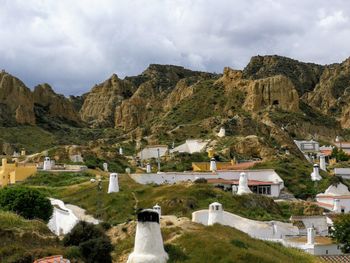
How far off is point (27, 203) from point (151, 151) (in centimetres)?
4803

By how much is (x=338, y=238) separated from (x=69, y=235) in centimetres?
1921

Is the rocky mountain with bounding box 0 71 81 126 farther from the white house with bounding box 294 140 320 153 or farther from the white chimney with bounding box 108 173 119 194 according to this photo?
the white chimney with bounding box 108 173 119 194

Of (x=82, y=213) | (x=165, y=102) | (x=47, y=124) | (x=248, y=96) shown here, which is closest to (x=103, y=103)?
(x=165, y=102)

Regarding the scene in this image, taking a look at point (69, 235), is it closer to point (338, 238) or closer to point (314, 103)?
point (338, 238)

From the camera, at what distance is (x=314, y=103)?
183625mm

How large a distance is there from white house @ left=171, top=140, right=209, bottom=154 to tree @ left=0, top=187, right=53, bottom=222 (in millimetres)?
42405

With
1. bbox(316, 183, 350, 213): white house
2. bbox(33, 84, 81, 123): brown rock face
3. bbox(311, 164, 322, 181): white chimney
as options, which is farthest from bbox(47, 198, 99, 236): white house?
Result: bbox(33, 84, 81, 123): brown rock face

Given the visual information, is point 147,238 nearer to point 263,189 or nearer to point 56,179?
point 263,189

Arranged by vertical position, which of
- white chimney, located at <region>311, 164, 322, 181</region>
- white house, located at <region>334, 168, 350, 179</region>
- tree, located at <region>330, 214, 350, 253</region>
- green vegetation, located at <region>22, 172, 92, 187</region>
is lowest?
tree, located at <region>330, 214, 350, 253</region>

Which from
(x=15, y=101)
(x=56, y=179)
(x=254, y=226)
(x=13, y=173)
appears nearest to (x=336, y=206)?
(x=254, y=226)

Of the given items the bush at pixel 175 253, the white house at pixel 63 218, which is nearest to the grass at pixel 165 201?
the white house at pixel 63 218

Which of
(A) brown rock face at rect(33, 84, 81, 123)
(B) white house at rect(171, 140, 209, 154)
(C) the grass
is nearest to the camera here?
(C) the grass

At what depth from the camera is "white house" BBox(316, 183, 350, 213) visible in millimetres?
53250

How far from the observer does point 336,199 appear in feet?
176
